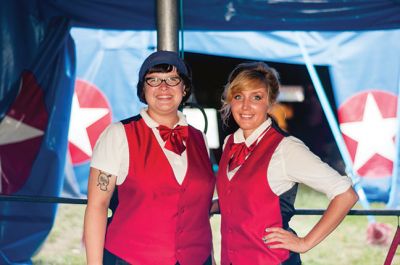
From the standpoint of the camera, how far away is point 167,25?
2977mm

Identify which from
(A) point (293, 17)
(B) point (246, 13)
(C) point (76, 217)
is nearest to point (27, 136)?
(C) point (76, 217)

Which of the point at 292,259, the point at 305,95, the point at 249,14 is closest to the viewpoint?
the point at 292,259

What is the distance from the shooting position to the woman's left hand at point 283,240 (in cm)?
215

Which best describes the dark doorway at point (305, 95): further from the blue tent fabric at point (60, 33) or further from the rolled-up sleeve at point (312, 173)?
the rolled-up sleeve at point (312, 173)

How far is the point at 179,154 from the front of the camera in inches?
89.1

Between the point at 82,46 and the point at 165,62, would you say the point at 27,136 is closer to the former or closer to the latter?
the point at 82,46

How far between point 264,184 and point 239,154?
0.64ft

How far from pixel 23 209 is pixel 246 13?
6.97 ft

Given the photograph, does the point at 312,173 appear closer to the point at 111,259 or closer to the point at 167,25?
the point at 111,259

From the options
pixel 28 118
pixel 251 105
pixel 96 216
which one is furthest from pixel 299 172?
pixel 28 118

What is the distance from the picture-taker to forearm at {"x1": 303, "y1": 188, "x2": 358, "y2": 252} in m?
2.11

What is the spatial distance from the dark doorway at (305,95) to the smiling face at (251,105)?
2528mm

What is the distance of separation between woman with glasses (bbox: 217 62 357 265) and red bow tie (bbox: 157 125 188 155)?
202 millimetres

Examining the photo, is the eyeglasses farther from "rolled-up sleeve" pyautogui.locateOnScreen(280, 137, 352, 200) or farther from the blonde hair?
"rolled-up sleeve" pyautogui.locateOnScreen(280, 137, 352, 200)
